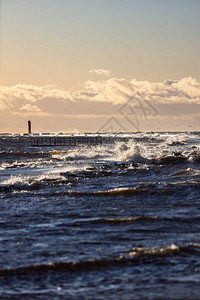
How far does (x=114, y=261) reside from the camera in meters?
7.84

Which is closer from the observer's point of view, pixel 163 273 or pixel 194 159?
pixel 163 273

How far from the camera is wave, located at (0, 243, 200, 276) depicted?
7.45 m

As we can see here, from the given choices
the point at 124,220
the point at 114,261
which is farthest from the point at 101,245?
the point at 124,220

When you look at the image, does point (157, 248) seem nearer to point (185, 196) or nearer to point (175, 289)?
point (175, 289)

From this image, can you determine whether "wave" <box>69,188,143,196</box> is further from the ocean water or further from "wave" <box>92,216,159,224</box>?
"wave" <box>92,216,159,224</box>

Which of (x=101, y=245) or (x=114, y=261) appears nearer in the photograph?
(x=114, y=261)

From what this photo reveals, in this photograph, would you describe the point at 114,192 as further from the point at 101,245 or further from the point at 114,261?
the point at 114,261

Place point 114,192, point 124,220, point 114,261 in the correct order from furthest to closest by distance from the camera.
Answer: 1. point 114,192
2. point 124,220
3. point 114,261

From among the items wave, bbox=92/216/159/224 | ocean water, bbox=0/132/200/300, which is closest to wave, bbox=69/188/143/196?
ocean water, bbox=0/132/200/300

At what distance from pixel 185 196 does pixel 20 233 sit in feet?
23.7

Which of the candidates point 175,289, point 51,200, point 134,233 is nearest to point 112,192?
point 51,200

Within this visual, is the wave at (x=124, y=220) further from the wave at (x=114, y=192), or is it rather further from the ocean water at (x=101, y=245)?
Answer: the wave at (x=114, y=192)

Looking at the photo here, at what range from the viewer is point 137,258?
314 inches

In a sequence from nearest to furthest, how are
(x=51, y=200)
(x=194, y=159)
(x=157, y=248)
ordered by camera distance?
(x=157, y=248)
(x=51, y=200)
(x=194, y=159)
